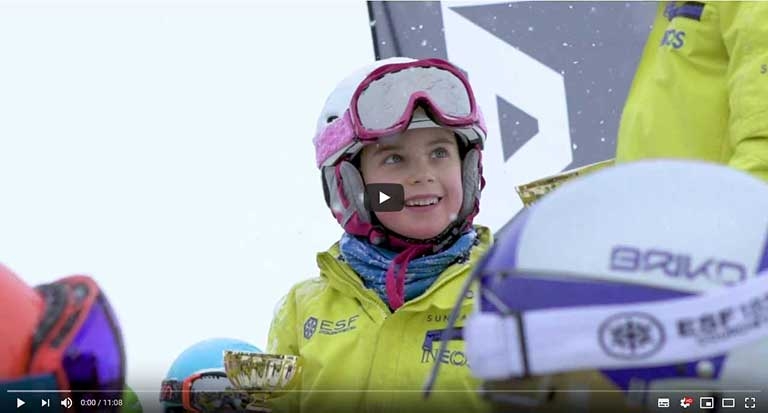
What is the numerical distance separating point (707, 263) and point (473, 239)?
1850mm

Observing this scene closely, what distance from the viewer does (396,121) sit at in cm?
399

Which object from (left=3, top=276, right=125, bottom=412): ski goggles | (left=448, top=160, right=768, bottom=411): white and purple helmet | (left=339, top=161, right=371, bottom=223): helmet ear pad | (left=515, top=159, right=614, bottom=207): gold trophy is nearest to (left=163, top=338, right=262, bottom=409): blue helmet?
(left=339, top=161, right=371, bottom=223): helmet ear pad

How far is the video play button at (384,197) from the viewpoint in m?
4.01

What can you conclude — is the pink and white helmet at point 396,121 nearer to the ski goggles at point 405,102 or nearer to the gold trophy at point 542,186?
the ski goggles at point 405,102

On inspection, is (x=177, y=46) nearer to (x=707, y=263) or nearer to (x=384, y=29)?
(x=384, y=29)

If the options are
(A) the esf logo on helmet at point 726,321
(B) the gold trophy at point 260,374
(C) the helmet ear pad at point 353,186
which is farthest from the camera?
(C) the helmet ear pad at point 353,186

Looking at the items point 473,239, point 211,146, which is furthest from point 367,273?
Answer: point 211,146

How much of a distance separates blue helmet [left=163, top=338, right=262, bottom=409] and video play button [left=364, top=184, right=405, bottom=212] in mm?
509

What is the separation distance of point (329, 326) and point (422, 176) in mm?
451

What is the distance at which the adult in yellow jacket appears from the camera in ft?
12.5

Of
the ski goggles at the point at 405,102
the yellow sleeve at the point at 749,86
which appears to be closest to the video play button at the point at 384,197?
the ski goggles at the point at 405,102

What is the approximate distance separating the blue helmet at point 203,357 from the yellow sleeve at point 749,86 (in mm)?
1388

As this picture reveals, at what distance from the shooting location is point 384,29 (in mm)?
5949

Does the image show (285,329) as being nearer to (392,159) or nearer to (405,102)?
(392,159)
